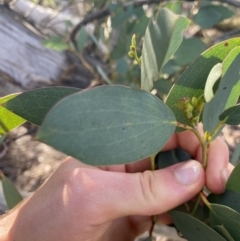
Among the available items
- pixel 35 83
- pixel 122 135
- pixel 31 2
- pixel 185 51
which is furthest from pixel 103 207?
pixel 31 2

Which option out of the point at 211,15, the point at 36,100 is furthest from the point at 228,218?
the point at 211,15

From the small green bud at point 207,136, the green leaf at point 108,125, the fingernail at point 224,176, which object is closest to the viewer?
the green leaf at point 108,125

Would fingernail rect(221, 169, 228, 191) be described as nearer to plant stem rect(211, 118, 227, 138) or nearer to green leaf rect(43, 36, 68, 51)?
plant stem rect(211, 118, 227, 138)

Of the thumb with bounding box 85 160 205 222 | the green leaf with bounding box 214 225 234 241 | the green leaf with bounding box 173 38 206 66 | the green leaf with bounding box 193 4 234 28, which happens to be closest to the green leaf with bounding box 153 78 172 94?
the green leaf with bounding box 173 38 206 66

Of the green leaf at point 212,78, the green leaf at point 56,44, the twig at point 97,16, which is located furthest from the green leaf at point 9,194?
the twig at point 97,16

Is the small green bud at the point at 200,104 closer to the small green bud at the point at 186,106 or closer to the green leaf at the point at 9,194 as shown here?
the small green bud at the point at 186,106

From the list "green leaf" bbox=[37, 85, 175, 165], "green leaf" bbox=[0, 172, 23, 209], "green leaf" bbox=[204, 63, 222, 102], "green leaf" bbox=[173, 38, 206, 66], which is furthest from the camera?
"green leaf" bbox=[173, 38, 206, 66]

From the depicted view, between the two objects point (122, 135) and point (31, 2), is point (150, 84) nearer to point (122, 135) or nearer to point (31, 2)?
point (122, 135)
